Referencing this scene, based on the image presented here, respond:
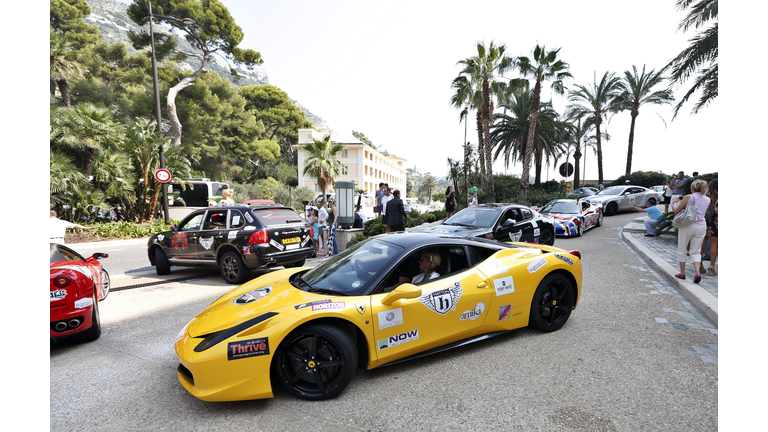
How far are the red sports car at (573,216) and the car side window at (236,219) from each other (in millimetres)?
9976

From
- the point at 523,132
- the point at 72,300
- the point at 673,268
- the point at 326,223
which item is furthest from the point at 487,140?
the point at 72,300

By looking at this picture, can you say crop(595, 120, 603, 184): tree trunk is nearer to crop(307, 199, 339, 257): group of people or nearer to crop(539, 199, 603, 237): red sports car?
crop(539, 199, 603, 237): red sports car

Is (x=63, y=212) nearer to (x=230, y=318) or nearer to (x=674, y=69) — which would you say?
(x=230, y=318)

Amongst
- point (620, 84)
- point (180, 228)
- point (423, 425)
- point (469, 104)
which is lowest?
point (423, 425)

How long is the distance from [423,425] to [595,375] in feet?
5.51

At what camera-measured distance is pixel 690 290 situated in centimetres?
540

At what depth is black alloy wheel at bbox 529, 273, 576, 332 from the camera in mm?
3955

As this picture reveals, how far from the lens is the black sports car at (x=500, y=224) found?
25.2 ft

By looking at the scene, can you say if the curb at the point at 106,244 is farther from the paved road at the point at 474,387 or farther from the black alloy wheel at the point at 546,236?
the black alloy wheel at the point at 546,236

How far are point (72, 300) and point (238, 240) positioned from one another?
3.05 m

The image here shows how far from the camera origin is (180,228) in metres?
7.55

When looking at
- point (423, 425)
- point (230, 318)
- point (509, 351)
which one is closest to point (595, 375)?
point (509, 351)

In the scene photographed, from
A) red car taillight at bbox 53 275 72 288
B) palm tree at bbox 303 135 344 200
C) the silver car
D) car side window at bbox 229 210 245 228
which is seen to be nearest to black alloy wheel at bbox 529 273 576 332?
red car taillight at bbox 53 275 72 288

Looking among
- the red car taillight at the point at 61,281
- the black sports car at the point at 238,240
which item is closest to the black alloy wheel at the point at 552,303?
the black sports car at the point at 238,240
